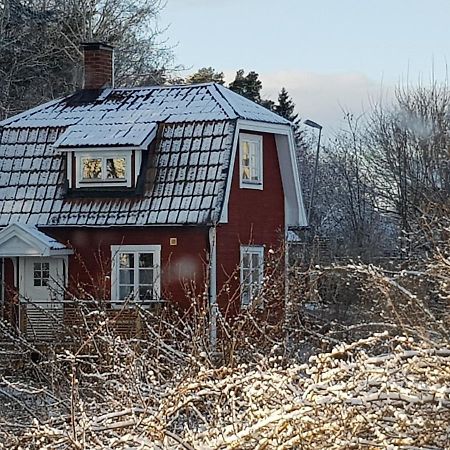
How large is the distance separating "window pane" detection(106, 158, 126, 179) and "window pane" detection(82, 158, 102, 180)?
0.63 feet

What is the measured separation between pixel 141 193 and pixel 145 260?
143 centimetres

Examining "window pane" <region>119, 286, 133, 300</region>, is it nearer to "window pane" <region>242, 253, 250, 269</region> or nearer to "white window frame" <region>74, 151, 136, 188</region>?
"white window frame" <region>74, 151, 136, 188</region>

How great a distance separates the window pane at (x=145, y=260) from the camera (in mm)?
23578

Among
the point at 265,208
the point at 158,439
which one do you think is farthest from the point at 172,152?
the point at 158,439

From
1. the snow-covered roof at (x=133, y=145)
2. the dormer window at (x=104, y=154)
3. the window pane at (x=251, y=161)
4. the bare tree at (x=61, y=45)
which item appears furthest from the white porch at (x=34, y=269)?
the bare tree at (x=61, y=45)

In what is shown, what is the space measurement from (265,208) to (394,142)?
9.70 meters

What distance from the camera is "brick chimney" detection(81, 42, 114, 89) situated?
1031 inches

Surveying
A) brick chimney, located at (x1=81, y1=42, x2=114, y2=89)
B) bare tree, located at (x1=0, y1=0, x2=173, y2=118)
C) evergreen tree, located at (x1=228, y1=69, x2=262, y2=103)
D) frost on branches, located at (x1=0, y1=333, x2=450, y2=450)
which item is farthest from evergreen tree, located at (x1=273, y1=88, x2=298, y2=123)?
frost on branches, located at (x1=0, y1=333, x2=450, y2=450)

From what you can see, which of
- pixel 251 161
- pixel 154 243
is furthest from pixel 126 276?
pixel 251 161

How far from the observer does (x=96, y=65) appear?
26.1 m

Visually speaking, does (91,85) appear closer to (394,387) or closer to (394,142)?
(394,142)

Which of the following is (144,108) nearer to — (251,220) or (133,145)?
(133,145)

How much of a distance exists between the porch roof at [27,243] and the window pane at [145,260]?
1.53 metres

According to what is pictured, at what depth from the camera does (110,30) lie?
41.5 meters
